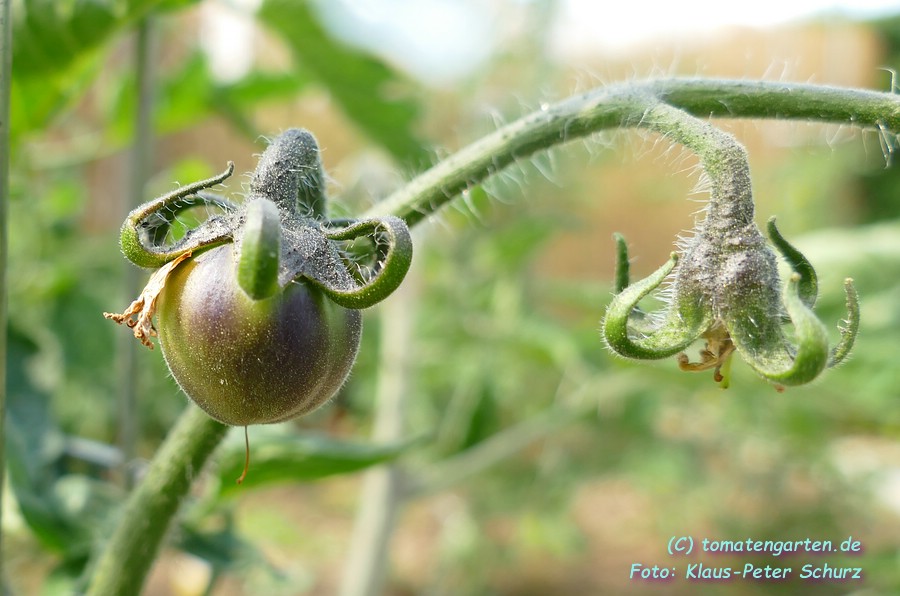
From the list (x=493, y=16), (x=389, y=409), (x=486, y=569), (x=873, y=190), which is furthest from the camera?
(x=873, y=190)

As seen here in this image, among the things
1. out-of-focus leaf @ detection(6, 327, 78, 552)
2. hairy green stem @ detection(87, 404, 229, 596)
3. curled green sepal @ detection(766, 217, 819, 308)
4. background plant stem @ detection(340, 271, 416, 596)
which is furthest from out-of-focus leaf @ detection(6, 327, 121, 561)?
curled green sepal @ detection(766, 217, 819, 308)

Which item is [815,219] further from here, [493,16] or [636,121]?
[636,121]

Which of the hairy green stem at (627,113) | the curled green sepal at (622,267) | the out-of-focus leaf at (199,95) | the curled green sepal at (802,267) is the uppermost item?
the out-of-focus leaf at (199,95)

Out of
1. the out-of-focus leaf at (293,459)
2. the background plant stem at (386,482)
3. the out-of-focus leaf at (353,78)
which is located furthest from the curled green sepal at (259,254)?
the background plant stem at (386,482)

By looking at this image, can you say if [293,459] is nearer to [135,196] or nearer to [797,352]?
[135,196]

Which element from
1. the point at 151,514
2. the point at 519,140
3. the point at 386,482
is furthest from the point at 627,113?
the point at 386,482

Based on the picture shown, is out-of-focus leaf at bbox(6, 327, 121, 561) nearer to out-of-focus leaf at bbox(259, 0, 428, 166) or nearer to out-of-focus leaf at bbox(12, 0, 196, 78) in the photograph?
out-of-focus leaf at bbox(12, 0, 196, 78)

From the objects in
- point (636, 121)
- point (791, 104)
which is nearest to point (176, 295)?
point (636, 121)

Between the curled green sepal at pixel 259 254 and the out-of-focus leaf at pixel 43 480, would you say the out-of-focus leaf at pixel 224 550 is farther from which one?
the curled green sepal at pixel 259 254
